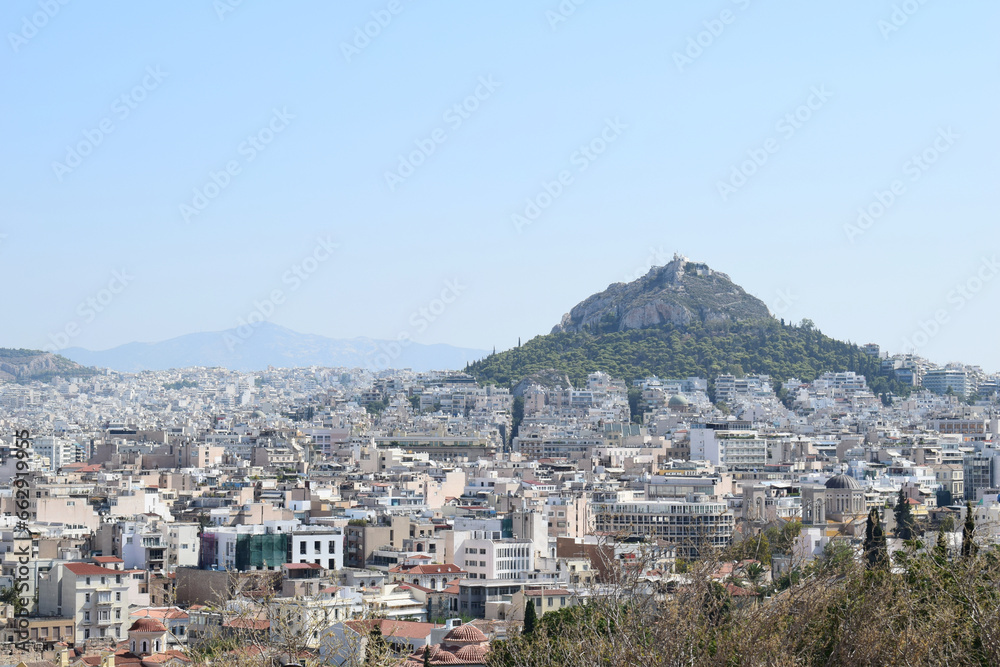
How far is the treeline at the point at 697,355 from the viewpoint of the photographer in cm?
9638

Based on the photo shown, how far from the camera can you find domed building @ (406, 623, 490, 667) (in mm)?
21719

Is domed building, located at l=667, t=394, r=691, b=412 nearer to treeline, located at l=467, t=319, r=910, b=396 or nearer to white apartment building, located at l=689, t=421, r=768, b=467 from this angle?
treeline, located at l=467, t=319, r=910, b=396

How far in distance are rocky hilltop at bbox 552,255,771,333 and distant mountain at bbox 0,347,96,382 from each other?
68130 mm

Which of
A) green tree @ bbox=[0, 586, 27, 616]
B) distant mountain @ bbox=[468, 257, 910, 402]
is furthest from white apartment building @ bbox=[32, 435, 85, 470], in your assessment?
green tree @ bbox=[0, 586, 27, 616]

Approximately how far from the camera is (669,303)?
102 metres

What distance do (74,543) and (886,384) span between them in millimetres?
67394

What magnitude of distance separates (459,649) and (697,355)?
77.1 metres

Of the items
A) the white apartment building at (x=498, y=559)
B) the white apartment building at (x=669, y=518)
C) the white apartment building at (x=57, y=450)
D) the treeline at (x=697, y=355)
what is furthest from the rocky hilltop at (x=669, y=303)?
the white apartment building at (x=498, y=559)

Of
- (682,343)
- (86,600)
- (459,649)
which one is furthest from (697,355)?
(459,649)

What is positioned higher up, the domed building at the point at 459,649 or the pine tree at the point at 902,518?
the pine tree at the point at 902,518

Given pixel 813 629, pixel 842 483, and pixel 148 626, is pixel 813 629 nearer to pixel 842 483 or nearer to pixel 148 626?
pixel 148 626

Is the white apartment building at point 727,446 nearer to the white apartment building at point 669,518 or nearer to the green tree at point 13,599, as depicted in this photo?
the white apartment building at point 669,518

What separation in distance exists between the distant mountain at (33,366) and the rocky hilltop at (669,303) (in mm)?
68130

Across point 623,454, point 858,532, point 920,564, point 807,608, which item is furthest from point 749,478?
point 807,608
